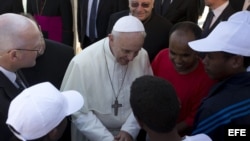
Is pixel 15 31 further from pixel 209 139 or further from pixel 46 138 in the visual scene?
pixel 209 139

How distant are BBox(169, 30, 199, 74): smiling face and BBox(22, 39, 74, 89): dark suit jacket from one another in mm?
788

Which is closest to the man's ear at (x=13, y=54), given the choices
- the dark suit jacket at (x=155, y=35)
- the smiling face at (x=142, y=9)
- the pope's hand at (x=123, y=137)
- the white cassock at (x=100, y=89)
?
the white cassock at (x=100, y=89)

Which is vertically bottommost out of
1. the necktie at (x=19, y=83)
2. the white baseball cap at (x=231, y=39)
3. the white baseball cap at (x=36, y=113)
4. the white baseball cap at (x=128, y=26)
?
the necktie at (x=19, y=83)

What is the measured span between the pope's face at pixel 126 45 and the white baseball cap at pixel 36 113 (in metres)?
0.78

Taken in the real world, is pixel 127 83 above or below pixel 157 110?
below

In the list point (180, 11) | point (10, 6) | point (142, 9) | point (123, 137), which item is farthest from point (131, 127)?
point (10, 6)

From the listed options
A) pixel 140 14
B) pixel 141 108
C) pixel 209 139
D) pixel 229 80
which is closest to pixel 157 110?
pixel 141 108

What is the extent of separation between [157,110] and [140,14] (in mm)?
2364

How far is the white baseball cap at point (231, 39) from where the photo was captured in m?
2.12

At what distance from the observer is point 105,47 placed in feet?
9.51

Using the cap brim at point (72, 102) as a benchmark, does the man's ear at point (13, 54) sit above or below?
above

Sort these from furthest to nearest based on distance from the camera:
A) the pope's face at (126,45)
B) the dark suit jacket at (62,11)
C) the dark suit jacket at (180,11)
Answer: the dark suit jacket at (62,11) → the dark suit jacket at (180,11) → the pope's face at (126,45)

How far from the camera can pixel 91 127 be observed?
2725 mm

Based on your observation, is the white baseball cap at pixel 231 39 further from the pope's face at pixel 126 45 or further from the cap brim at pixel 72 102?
the cap brim at pixel 72 102
